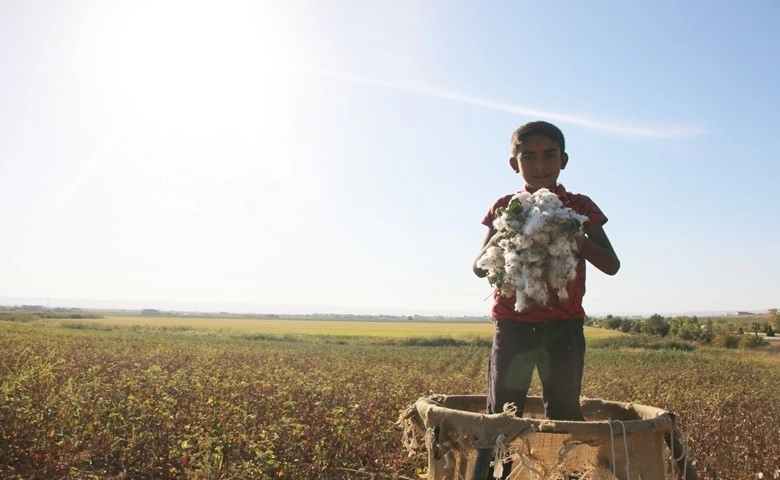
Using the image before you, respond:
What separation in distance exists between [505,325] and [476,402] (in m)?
0.57

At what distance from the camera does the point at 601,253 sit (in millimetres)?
2084

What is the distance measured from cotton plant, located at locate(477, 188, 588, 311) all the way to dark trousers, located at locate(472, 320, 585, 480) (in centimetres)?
26

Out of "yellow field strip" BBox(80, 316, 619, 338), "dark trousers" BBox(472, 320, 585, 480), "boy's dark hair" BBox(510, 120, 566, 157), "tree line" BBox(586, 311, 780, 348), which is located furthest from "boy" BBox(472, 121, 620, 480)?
"tree line" BBox(586, 311, 780, 348)

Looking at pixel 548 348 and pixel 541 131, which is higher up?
pixel 541 131

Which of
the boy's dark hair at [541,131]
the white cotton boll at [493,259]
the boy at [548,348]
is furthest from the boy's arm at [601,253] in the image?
the boy's dark hair at [541,131]

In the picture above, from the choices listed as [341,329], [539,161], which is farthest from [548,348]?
[341,329]

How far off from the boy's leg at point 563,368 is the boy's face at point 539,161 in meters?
0.61

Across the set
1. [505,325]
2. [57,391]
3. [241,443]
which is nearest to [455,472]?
[505,325]

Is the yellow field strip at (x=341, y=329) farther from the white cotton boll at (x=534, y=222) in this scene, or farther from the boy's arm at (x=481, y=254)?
the white cotton boll at (x=534, y=222)

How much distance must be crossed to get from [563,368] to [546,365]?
0.07m

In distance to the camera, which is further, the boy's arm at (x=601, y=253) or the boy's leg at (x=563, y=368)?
the boy's leg at (x=563, y=368)

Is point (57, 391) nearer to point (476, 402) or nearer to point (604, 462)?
point (476, 402)

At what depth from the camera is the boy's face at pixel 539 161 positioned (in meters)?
2.42

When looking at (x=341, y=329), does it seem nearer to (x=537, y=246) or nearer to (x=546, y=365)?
(x=546, y=365)
